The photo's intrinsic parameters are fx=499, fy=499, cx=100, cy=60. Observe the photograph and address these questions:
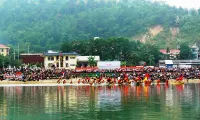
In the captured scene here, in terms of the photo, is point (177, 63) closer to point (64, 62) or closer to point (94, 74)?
point (64, 62)

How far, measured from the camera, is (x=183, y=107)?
34281 millimetres

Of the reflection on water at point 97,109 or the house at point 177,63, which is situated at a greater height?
the house at point 177,63

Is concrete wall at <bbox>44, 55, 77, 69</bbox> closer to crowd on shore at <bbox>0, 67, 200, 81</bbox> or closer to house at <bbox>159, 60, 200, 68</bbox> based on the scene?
crowd on shore at <bbox>0, 67, 200, 81</bbox>

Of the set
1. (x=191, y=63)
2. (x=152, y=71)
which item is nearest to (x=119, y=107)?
(x=152, y=71)

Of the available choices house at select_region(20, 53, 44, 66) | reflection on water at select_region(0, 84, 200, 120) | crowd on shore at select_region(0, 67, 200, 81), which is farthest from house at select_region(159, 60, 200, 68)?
reflection on water at select_region(0, 84, 200, 120)

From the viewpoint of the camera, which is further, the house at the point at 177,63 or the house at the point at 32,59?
the house at the point at 177,63

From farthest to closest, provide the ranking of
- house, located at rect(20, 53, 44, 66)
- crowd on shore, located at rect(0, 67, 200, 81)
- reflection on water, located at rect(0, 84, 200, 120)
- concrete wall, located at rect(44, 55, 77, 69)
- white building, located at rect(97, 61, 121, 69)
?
house, located at rect(20, 53, 44, 66), concrete wall, located at rect(44, 55, 77, 69), white building, located at rect(97, 61, 121, 69), crowd on shore, located at rect(0, 67, 200, 81), reflection on water, located at rect(0, 84, 200, 120)

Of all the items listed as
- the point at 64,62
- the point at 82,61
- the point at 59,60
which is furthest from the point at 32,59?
the point at 82,61

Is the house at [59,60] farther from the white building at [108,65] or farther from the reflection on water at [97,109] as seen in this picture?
the reflection on water at [97,109]

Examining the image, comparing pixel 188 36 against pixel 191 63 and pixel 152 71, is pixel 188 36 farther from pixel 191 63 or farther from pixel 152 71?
pixel 152 71

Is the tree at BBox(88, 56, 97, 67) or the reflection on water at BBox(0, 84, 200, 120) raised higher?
the tree at BBox(88, 56, 97, 67)

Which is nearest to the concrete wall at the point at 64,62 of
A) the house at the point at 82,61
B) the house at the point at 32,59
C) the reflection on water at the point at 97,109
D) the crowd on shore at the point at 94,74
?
the house at the point at 82,61

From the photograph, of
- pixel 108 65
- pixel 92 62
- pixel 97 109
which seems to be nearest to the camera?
pixel 97 109

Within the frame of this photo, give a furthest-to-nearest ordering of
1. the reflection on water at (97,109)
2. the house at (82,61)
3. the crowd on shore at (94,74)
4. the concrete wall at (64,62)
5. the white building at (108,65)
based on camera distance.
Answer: the house at (82,61), the concrete wall at (64,62), the white building at (108,65), the crowd on shore at (94,74), the reflection on water at (97,109)
